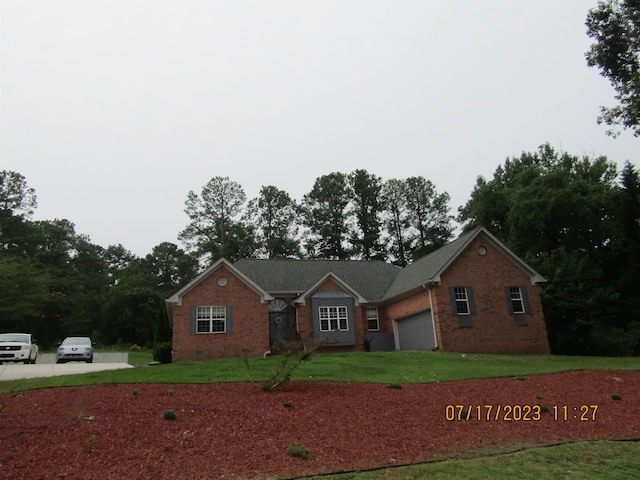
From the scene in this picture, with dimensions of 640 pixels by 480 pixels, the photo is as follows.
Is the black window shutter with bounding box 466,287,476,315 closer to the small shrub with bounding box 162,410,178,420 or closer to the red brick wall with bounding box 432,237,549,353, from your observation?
the red brick wall with bounding box 432,237,549,353

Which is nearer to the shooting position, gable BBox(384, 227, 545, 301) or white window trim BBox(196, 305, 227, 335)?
white window trim BBox(196, 305, 227, 335)

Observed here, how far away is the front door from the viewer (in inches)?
1091

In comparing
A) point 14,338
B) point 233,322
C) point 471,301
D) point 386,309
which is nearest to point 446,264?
point 471,301

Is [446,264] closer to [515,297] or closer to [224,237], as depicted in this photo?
[515,297]

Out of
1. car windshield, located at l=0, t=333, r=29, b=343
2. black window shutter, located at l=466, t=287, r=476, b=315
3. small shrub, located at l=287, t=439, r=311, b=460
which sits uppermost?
black window shutter, located at l=466, t=287, r=476, b=315

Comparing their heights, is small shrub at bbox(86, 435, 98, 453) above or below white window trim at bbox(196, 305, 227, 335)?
below

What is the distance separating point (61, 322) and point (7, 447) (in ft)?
147

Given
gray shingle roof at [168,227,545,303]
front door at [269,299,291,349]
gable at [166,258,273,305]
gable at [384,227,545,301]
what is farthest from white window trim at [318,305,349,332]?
gable at [166,258,273,305]

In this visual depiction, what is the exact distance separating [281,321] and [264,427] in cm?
1815

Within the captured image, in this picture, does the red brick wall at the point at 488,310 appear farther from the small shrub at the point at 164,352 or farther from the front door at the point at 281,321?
the small shrub at the point at 164,352

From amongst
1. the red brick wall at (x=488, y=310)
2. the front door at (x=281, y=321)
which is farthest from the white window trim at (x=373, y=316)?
the red brick wall at (x=488, y=310)

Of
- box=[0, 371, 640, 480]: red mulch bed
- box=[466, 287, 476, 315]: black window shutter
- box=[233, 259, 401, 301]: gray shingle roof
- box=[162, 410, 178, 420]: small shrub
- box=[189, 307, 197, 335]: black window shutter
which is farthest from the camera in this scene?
box=[233, 259, 401, 301]: gray shingle roof

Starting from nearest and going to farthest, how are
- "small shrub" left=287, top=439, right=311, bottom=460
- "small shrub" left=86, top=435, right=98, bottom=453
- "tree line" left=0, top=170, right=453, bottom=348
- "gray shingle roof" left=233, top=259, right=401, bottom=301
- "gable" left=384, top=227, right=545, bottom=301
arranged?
"small shrub" left=86, top=435, right=98, bottom=453 < "small shrub" left=287, top=439, right=311, bottom=460 < "gable" left=384, top=227, right=545, bottom=301 < "gray shingle roof" left=233, top=259, right=401, bottom=301 < "tree line" left=0, top=170, right=453, bottom=348

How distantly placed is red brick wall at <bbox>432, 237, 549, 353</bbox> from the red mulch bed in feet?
34.1
